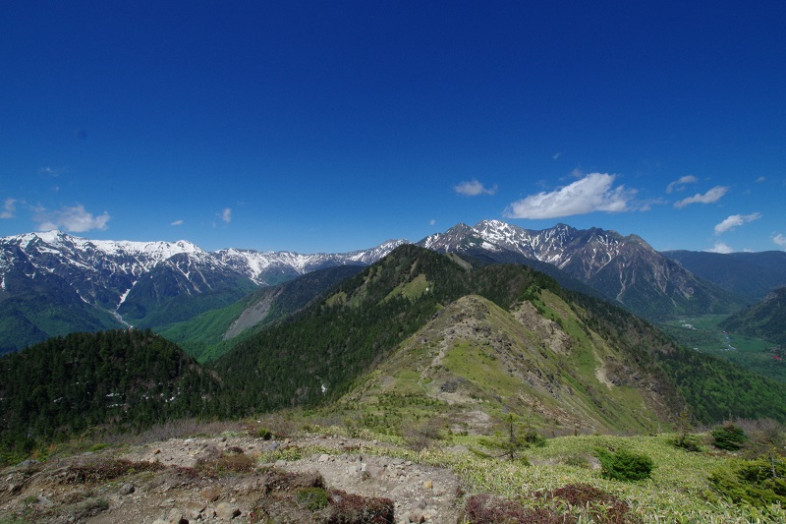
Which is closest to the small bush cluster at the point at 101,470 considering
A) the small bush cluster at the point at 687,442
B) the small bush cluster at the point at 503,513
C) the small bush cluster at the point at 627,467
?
the small bush cluster at the point at 503,513

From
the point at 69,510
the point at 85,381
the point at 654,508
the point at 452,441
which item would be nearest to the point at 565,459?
the point at 452,441

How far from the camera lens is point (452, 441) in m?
40.2

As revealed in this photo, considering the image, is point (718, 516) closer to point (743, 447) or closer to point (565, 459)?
point (565, 459)

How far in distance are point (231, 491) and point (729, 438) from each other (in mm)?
46611

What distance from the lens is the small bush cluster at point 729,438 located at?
34.6 meters

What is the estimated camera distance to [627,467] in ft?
84.2

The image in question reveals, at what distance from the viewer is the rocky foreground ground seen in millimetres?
14961

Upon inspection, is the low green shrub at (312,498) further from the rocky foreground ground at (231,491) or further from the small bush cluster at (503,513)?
the small bush cluster at (503,513)

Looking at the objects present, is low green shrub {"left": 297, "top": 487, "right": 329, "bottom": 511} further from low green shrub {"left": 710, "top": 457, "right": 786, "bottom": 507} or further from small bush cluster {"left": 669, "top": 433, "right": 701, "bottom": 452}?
small bush cluster {"left": 669, "top": 433, "right": 701, "bottom": 452}

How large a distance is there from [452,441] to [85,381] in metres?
143

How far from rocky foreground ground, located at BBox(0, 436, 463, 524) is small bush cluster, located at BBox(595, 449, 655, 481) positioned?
1445 cm

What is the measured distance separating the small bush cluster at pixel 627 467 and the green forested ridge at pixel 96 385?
136 meters

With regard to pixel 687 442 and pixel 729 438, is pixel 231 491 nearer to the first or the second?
pixel 687 442

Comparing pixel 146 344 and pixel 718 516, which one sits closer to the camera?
pixel 718 516
